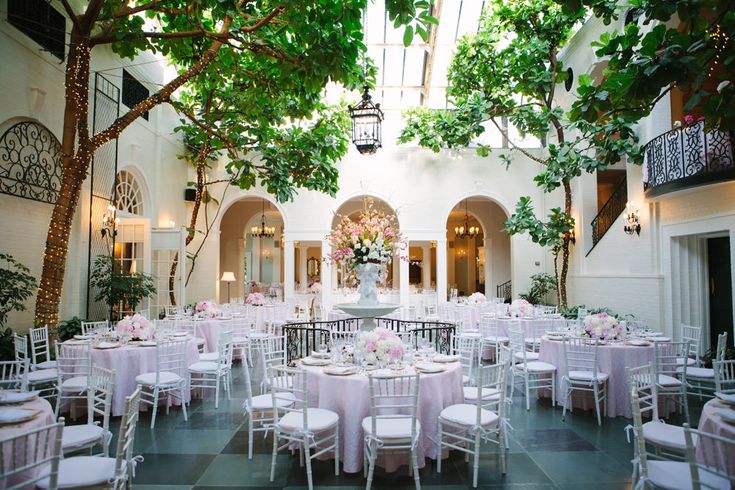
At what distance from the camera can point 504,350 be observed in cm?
510

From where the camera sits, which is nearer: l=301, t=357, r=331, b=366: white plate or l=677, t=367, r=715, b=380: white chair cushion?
l=301, t=357, r=331, b=366: white plate

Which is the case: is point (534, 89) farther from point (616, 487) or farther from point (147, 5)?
point (616, 487)

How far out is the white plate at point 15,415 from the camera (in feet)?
10.1

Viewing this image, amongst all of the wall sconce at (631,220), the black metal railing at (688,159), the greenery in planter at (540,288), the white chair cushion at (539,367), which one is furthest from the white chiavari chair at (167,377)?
the greenery in planter at (540,288)

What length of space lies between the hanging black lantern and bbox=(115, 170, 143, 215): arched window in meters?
5.48

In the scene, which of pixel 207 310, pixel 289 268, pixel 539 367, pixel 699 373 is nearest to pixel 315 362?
pixel 539 367

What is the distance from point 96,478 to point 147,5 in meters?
5.07

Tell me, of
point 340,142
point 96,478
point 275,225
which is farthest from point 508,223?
point 275,225

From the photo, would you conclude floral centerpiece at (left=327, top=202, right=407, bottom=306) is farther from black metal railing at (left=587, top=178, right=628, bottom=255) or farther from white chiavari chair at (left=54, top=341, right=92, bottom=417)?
black metal railing at (left=587, top=178, right=628, bottom=255)

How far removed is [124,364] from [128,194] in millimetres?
6340

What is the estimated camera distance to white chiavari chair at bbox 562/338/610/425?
224 inches

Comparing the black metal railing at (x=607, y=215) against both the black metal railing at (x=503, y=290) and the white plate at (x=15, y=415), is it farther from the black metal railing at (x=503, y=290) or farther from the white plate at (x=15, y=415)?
the white plate at (x=15, y=415)

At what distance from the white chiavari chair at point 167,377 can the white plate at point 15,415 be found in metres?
2.10

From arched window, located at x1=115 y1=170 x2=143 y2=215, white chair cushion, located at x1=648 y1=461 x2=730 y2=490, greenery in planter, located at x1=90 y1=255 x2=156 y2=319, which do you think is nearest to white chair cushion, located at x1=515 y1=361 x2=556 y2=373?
white chair cushion, located at x1=648 y1=461 x2=730 y2=490
